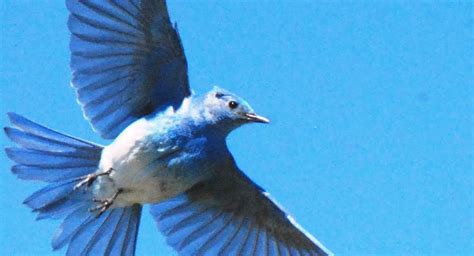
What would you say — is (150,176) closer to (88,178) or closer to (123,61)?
(88,178)

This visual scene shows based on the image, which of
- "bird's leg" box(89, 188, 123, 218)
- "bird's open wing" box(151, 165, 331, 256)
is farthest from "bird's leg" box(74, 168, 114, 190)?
"bird's open wing" box(151, 165, 331, 256)

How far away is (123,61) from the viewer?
35.8 feet

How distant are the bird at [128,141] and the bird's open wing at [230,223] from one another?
0.7 inches

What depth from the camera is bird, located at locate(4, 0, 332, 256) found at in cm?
1048

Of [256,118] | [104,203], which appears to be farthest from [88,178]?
[256,118]

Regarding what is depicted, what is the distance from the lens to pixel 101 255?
1129 centimetres

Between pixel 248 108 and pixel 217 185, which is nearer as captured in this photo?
pixel 248 108

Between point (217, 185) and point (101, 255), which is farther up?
point (217, 185)

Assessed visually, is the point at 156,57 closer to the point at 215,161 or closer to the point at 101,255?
the point at 215,161

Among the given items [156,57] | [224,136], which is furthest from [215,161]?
[156,57]

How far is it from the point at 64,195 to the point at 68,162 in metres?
0.24

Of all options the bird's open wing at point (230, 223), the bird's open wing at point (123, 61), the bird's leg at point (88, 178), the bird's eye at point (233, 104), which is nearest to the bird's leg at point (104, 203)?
the bird's leg at point (88, 178)

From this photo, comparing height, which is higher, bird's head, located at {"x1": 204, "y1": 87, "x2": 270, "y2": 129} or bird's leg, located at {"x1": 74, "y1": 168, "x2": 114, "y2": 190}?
bird's head, located at {"x1": 204, "y1": 87, "x2": 270, "y2": 129}

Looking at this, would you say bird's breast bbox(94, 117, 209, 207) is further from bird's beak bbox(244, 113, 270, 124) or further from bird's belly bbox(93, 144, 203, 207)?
bird's beak bbox(244, 113, 270, 124)
